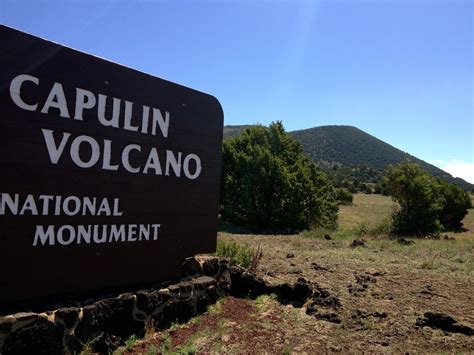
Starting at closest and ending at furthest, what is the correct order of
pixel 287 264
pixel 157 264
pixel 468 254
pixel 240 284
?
pixel 157 264 → pixel 240 284 → pixel 287 264 → pixel 468 254

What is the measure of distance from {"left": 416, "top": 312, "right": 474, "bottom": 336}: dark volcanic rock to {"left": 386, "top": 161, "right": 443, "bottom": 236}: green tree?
15456 millimetres

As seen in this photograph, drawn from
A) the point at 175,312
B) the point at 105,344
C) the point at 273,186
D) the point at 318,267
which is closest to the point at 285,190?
the point at 273,186

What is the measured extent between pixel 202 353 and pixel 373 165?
100705 mm

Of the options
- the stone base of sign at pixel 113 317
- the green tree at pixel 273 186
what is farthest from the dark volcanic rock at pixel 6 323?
the green tree at pixel 273 186

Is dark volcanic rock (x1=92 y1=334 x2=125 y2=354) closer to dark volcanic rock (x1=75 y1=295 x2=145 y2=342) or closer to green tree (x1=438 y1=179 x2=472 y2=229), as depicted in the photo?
dark volcanic rock (x1=75 y1=295 x2=145 y2=342)

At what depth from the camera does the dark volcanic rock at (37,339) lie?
3854 mm

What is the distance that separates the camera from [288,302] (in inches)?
250

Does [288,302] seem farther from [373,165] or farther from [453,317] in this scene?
[373,165]

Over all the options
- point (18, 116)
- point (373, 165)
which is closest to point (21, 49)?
point (18, 116)

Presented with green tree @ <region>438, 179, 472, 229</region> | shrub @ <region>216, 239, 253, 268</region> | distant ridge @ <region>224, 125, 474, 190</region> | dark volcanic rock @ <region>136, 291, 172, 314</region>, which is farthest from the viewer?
distant ridge @ <region>224, 125, 474, 190</region>

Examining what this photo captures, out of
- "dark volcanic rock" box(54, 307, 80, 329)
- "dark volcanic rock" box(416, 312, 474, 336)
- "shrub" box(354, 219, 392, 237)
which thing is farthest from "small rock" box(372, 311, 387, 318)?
"shrub" box(354, 219, 392, 237)

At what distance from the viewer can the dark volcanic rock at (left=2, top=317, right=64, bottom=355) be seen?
3.85m

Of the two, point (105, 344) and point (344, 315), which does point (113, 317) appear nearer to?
point (105, 344)

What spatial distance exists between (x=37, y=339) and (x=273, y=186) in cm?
1616
